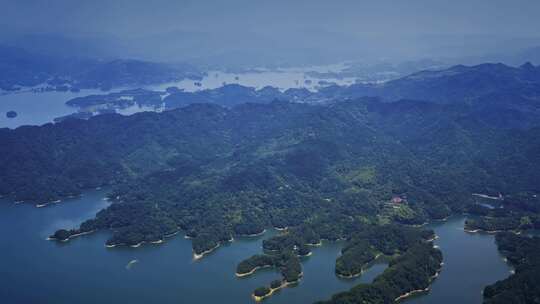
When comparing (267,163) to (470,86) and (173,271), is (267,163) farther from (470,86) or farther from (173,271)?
(470,86)

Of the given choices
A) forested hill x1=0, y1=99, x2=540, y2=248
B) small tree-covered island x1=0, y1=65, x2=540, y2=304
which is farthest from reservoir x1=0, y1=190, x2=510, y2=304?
forested hill x1=0, y1=99, x2=540, y2=248

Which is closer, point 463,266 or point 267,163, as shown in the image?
point 463,266

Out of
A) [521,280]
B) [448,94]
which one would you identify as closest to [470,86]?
[448,94]

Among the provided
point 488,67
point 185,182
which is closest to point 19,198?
point 185,182

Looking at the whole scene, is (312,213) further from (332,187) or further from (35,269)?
(35,269)

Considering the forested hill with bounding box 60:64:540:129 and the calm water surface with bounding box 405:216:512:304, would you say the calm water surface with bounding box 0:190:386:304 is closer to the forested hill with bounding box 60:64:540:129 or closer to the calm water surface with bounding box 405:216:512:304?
the calm water surface with bounding box 405:216:512:304

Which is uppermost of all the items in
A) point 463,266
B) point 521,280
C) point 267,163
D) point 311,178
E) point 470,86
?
point 470,86

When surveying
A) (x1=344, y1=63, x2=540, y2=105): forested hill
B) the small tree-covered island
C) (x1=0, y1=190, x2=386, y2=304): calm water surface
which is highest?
(x1=344, y1=63, x2=540, y2=105): forested hill
